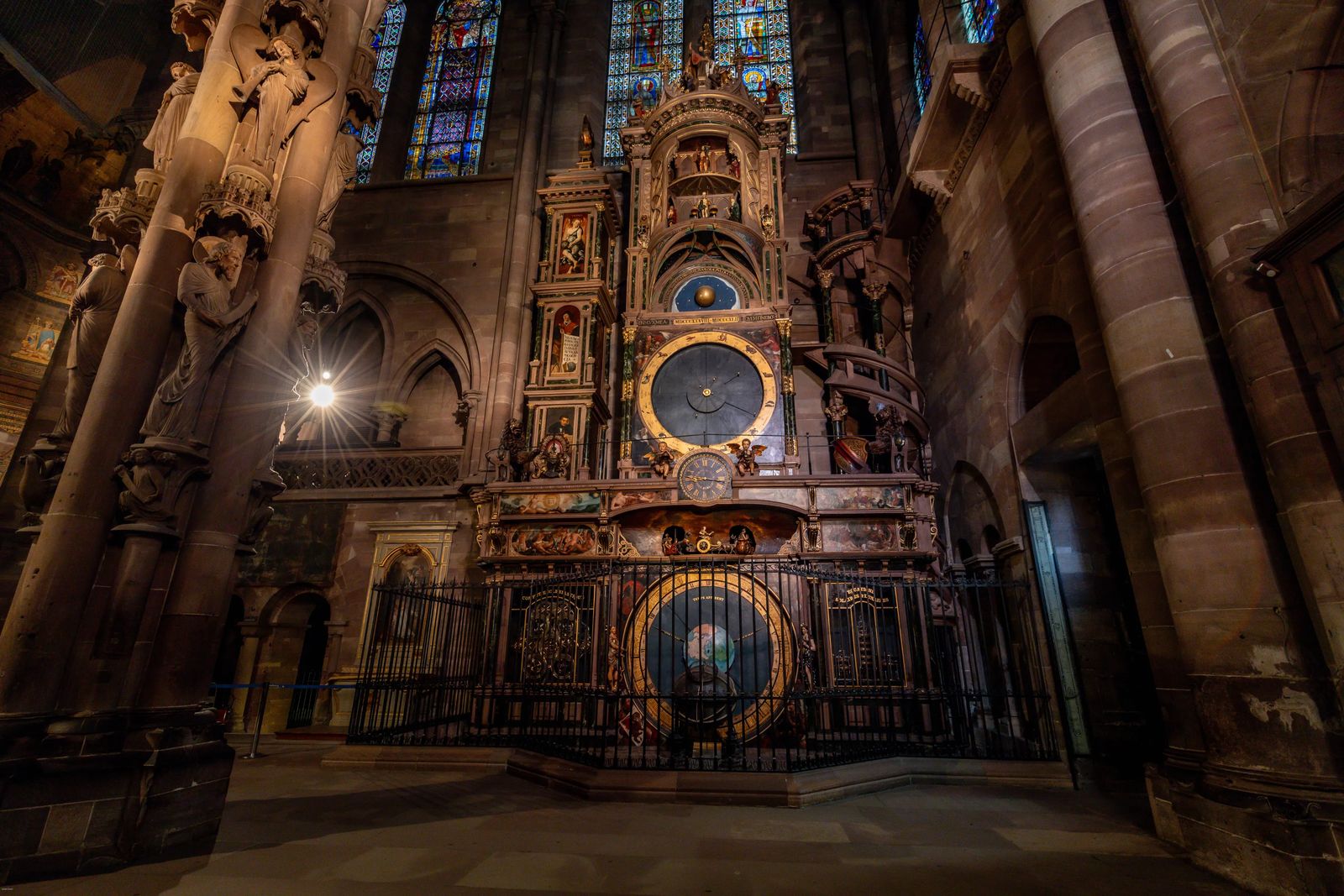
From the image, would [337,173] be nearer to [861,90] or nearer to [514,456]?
[514,456]

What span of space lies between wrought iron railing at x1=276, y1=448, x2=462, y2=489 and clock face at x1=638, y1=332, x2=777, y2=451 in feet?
15.6

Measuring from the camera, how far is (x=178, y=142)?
470 centimetres

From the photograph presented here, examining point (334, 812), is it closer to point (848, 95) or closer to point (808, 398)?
point (808, 398)

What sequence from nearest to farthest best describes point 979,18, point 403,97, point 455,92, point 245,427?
1. point 245,427
2. point 979,18
3. point 403,97
4. point 455,92

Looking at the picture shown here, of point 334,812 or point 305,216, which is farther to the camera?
point 305,216

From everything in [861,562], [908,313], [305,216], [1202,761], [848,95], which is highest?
[848,95]

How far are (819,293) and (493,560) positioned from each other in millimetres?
8435

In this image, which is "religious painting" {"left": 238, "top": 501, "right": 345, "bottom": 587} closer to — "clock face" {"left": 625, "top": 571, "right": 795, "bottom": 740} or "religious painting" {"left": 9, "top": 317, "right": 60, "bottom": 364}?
"religious painting" {"left": 9, "top": 317, "right": 60, "bottom": 364}

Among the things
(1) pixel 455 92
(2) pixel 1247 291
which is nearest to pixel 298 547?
(1) pixel 455 92

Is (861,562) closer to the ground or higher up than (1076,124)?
closer to the ground

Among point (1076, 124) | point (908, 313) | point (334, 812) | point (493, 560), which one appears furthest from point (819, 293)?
point (334, 812)

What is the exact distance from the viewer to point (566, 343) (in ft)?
37.2

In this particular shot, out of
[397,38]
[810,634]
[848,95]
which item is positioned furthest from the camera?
[397,38]

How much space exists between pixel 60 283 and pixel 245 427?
12.6 metres
